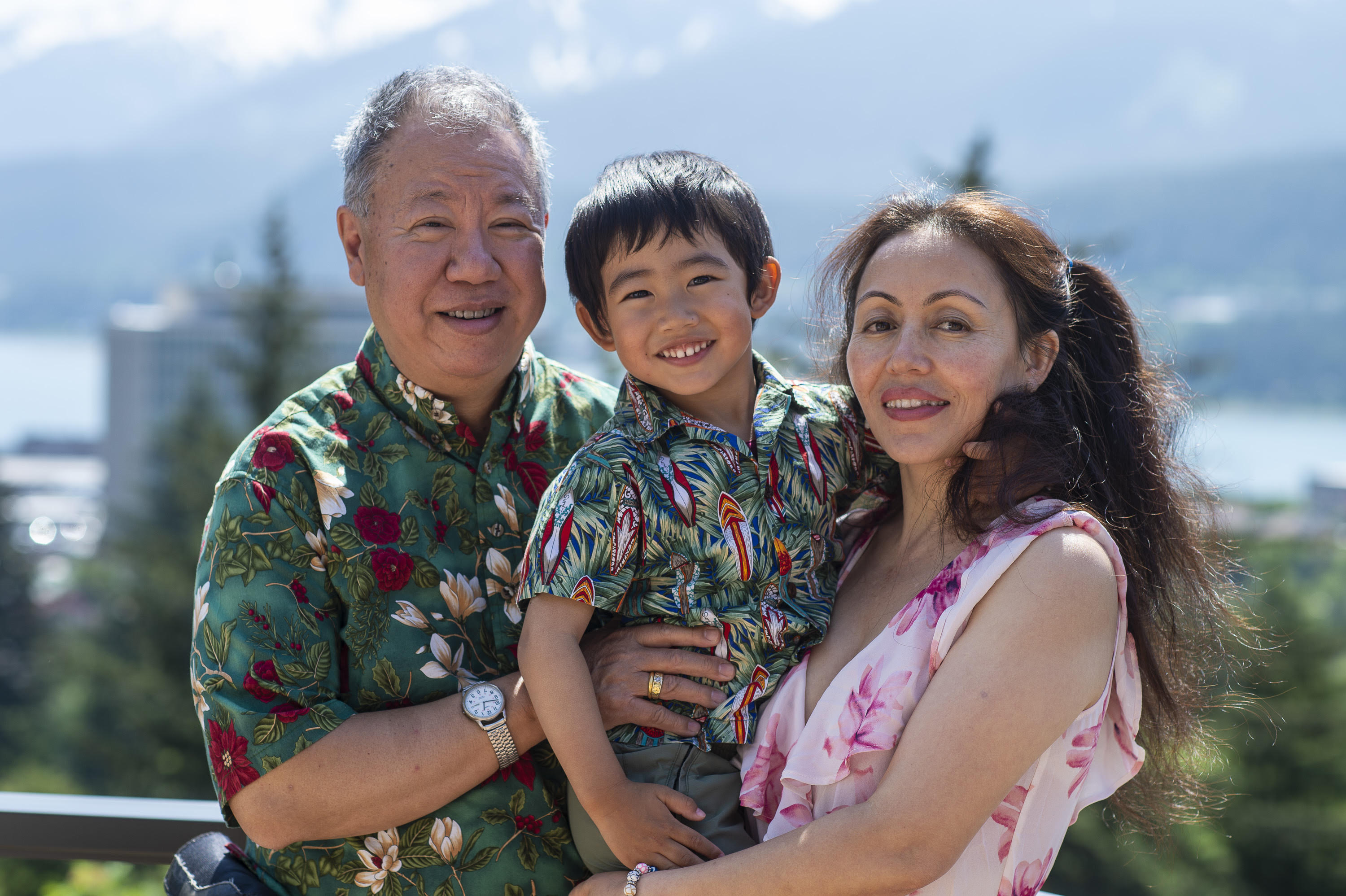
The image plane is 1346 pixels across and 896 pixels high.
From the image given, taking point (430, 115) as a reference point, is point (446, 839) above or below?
below

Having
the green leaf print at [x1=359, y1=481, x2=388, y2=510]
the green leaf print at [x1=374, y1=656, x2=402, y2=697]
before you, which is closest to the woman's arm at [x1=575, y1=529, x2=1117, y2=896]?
the green leaf print at [x1=374, y1=656, x2=402, y2=697]

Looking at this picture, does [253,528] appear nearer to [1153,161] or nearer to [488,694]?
[488,694]

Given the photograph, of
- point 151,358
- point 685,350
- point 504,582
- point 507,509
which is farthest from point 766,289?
point 151,358

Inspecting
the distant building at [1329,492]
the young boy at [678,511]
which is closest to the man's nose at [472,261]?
the young boy at [678,511]

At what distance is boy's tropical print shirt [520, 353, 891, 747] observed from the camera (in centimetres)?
185

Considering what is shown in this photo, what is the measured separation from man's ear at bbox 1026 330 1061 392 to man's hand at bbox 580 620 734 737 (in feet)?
2.38

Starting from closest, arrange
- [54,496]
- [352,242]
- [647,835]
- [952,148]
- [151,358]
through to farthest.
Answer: [647,835]
[352,242]
[54,496]
[151,358]
[952,148]

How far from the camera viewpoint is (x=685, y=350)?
6.54ft

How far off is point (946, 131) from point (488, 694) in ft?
543

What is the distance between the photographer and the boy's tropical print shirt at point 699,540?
1848 mm

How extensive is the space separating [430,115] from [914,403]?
118 centimetres

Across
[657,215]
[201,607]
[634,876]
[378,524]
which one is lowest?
[634,876]

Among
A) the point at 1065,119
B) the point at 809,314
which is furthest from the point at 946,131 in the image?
the point at 809,314

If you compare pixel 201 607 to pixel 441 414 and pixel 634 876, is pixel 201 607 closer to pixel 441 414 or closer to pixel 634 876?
pixel 441 414
